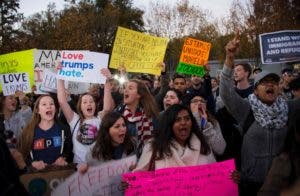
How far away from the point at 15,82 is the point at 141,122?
3.30 metres

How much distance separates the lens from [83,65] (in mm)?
6578

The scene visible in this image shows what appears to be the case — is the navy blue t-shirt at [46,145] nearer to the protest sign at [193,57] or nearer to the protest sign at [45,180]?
the protest sign at [45,180]

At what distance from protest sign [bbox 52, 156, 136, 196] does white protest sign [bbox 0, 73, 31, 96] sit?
3.86 meters

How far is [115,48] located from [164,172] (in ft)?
14.0

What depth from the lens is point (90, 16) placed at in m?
45.3

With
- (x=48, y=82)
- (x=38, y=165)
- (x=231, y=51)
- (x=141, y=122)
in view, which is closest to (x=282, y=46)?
(x=141, y=122)

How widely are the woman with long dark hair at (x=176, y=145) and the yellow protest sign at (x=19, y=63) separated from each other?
178 inches

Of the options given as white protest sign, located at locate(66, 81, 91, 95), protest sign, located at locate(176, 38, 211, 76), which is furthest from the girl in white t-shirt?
protest sign, located at locate(176, 38, 211, 76)

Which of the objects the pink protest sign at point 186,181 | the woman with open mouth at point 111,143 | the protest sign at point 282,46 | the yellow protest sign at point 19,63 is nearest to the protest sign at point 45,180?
the woman with open mouth at point 111,143

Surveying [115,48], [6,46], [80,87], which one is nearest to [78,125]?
[115,48]

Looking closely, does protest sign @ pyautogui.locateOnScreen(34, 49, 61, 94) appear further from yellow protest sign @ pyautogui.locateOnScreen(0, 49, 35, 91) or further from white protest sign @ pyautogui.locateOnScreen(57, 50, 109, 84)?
white protest sign @ pyautogui.locateOnScreen(57, 50, 109, 84)

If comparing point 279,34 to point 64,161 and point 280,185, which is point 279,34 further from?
point 280,185

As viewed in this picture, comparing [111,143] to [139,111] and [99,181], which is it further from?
[139,111]

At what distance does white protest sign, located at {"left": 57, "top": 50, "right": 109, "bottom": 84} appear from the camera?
21.4 ft
